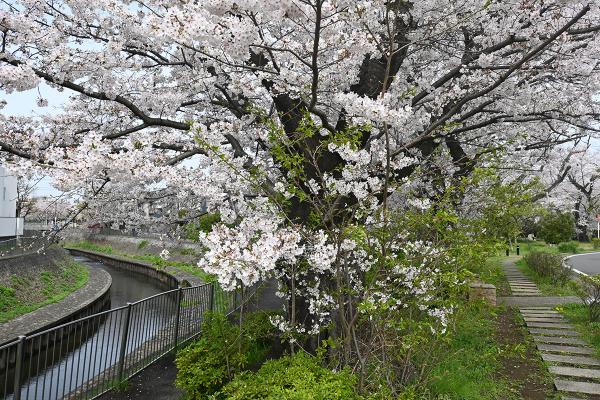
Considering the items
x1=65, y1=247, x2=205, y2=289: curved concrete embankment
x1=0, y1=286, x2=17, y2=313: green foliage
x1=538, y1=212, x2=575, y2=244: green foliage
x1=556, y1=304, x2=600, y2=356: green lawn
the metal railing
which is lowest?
x1=65, y1=247, x2=205, y2=289: curved concrete embankment

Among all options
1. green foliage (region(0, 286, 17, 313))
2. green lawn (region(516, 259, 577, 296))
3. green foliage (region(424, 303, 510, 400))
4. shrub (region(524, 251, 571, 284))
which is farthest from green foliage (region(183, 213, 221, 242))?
shrub (region(524, 251, 571, 284))

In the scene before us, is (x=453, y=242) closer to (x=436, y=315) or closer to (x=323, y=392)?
(x=436, y=315)

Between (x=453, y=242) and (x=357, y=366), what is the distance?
1.74 meters

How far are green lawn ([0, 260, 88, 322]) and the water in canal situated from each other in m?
1.77

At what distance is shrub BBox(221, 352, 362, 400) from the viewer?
370cm

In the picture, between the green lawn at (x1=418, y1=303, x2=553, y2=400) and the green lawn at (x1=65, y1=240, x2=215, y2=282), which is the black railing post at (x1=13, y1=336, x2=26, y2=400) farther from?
the green lawn at (x1=65, y1=240, x2=215, y2=282)

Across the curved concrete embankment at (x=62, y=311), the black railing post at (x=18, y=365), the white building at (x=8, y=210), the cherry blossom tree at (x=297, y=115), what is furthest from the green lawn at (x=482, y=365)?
the white building at (x=8, y=210)

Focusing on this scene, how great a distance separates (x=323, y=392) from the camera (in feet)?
12.1

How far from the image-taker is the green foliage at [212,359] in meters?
5.02

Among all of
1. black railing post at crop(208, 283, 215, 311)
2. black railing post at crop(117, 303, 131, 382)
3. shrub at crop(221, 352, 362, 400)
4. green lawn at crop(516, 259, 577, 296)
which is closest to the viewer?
shrub at crop(221, 352, 362, 400)

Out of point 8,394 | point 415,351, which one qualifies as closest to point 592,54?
point 415,351

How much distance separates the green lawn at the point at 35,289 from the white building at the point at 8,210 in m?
8.23

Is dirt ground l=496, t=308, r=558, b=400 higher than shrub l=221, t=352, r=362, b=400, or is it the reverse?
shrub l=221, t=352, r=362, b=400

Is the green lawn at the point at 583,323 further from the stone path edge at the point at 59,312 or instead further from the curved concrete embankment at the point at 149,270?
the curved concrete embankment at the point at 149,270
